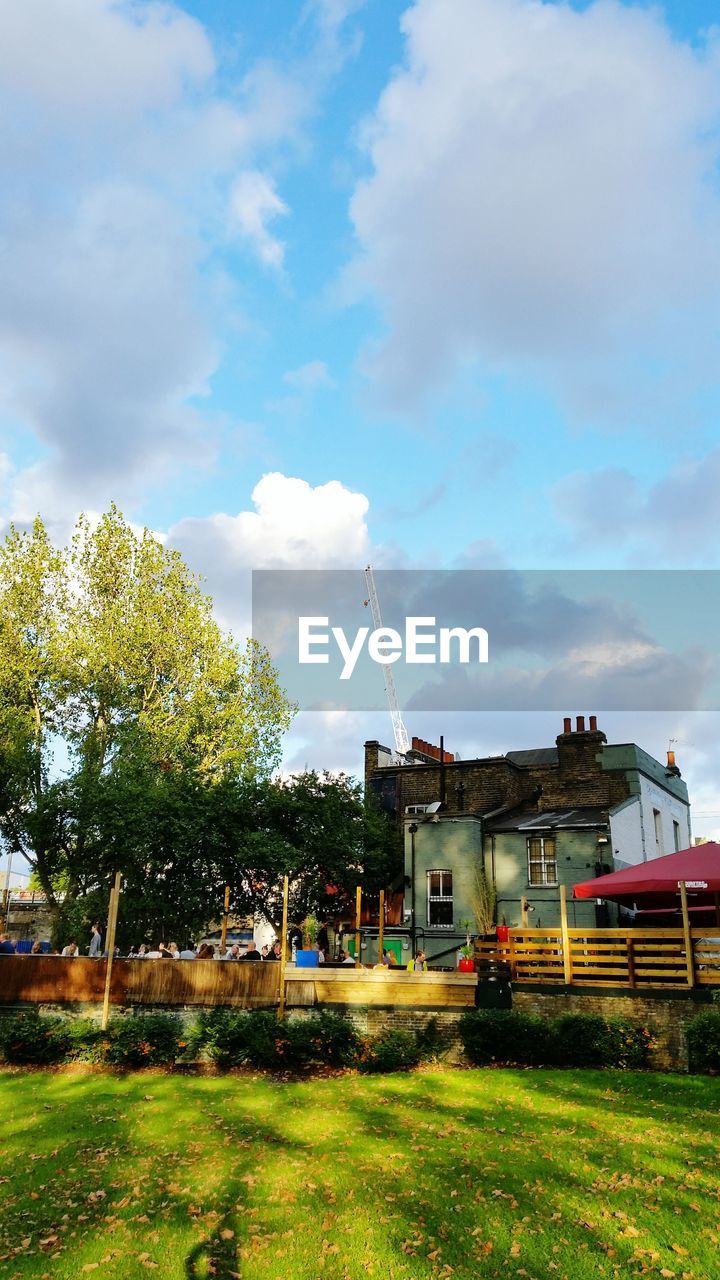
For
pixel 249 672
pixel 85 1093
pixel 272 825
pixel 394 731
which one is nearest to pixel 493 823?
pixel 272 825

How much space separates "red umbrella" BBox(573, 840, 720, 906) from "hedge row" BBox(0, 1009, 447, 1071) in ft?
16.3

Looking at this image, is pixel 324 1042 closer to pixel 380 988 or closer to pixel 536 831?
pixel 380 988

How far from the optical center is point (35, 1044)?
20.0 m

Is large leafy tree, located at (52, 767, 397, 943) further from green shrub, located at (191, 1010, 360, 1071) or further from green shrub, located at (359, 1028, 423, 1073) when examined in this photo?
green shrub, located at (359, 1028, 423, 1073)

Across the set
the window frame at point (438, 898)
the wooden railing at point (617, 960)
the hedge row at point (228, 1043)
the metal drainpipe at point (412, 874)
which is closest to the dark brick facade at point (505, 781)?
the metal drainpipe at point (412, 874)

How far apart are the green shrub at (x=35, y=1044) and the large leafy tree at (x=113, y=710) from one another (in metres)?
12.0

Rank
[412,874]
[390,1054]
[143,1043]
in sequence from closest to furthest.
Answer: [390,1054]
[143,1043]
[412,874]

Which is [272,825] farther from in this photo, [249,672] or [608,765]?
[608,765]

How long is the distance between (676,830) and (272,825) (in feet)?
65.8

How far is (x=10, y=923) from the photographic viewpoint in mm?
56000

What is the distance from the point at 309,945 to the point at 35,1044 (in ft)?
39.3

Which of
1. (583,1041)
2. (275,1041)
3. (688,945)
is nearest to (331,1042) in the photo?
(275,1041)

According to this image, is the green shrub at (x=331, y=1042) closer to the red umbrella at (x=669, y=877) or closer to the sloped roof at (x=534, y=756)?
the red umbrella at (x=669, y=877)

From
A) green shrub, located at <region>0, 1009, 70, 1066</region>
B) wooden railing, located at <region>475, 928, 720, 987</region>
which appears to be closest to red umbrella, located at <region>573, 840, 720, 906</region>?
wooden railing, located at <region>475, 928, 720, 987</region>
